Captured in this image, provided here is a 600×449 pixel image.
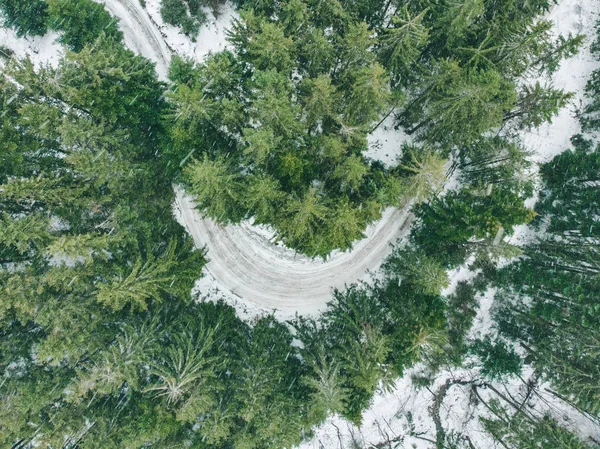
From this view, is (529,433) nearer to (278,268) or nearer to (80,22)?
(278,268)

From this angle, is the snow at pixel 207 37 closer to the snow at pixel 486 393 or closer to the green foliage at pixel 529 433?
the snow at pixel 486 393

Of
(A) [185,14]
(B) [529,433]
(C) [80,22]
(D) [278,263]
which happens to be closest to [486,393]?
(B) [529,433]

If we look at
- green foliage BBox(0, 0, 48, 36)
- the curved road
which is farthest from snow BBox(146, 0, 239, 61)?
the curved road

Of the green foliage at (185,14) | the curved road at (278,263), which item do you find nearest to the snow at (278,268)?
the curved road at (278,263)

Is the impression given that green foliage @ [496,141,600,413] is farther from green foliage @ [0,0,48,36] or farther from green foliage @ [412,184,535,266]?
green foliage @ [0,0,48,36]

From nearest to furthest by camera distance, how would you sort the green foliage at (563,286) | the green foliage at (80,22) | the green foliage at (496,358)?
the green foliage at (80,22)
the green foliage at (563,286)
the green foliage at (496,358)

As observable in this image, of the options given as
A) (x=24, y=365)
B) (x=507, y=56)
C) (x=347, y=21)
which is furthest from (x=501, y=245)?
(x=24, y=365)
